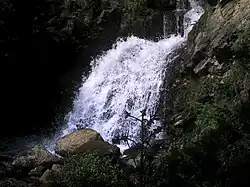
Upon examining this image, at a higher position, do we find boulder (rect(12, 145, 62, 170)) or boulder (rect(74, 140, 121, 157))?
A: boulder (rect(74, 140, 121, 157))

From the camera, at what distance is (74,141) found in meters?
13.7

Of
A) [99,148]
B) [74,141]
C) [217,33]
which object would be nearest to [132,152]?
[99,148]

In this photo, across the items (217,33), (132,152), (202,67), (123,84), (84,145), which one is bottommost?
(84,145)

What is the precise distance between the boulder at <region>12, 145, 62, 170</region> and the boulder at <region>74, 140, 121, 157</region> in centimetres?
68

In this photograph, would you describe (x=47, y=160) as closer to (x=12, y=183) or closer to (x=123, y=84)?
(x=12, y=183)

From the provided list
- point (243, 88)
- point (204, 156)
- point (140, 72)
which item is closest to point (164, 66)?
point (140, 72)

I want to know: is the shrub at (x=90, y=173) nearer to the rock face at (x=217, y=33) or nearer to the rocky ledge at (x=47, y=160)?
the rocky ledge at (x=47, y=160)

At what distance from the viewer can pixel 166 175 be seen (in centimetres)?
1076

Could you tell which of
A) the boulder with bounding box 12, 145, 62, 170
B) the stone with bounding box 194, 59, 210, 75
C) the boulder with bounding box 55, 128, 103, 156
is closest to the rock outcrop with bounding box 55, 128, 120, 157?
the boulder with bounding box 55, 128, 103, 156

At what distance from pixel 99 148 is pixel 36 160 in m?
1.68

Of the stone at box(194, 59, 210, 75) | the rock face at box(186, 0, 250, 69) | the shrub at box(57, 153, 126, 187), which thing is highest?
the rock face at box(186, 0, 250, 69)

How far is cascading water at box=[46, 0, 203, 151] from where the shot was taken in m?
15.2

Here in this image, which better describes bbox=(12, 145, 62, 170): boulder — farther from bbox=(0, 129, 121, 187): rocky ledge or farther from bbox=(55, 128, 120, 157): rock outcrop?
bbox=(55, 128, 120, 157): rock outcrop

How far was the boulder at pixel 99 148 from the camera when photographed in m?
12.7
